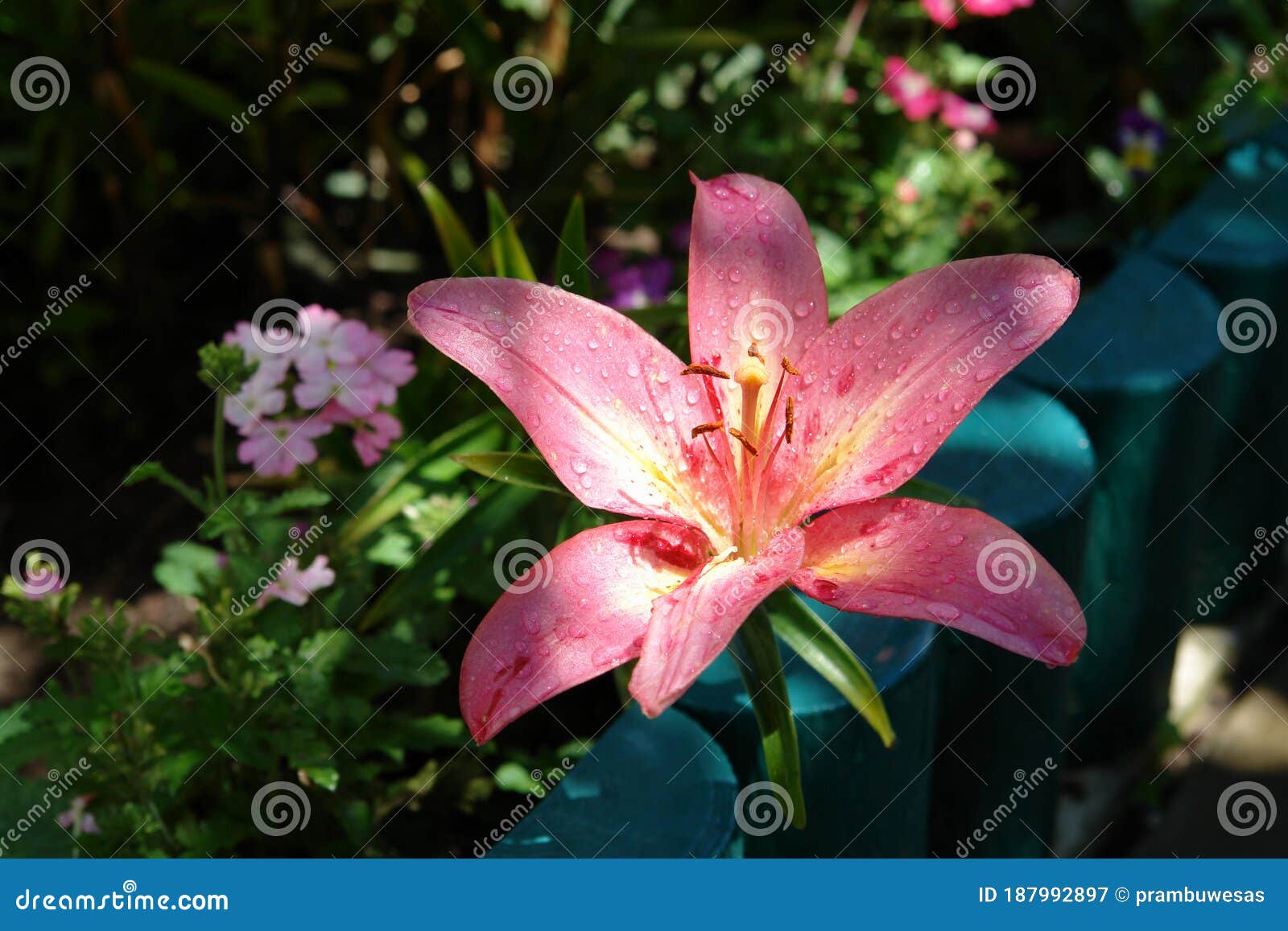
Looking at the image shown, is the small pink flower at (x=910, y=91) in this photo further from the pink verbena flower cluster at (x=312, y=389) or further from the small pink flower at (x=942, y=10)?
the pink verbena flower cluster at (x=312, y=389)

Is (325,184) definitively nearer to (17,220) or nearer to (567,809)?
(17,220)

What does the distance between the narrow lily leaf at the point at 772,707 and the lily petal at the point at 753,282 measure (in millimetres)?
249

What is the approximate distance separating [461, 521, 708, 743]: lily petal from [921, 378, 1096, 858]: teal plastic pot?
2.20ft

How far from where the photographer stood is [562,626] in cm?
110

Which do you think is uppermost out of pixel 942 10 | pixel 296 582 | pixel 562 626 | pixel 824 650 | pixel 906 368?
pixel 942 10

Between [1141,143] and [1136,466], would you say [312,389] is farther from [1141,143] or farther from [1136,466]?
[1141,143]

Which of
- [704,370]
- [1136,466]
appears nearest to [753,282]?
[704,370]

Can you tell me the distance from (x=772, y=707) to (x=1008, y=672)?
A: 0.79 m

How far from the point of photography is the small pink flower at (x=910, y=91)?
2908mm

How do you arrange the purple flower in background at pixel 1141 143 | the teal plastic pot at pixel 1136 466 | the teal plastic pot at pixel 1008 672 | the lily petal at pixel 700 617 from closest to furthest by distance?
the lily petal at pixel 700 617
the teal plastic pot at pixel 1008 672
the teal plastic pot at pixel 1136 466
the purple flower in background at pixel 1141 143

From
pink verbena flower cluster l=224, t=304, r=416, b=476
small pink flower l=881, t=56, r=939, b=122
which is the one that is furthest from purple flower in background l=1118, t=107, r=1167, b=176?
pink verbena flower cluster l=224, t=304, r=416, b=476

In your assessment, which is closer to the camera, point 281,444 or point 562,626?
point 562,626

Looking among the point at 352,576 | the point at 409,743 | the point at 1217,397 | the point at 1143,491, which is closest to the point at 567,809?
the point at 409,743

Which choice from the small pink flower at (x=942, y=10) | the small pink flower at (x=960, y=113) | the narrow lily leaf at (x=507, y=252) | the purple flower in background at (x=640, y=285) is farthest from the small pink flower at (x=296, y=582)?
the small pink flower at (x=960, y=113)
